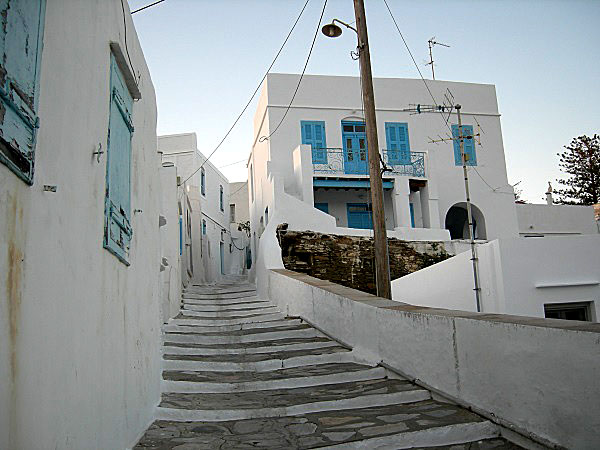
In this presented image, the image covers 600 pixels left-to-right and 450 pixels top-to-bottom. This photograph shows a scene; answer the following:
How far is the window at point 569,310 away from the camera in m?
10.5

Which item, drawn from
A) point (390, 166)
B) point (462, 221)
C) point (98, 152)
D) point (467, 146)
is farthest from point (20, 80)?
point (462, 221)

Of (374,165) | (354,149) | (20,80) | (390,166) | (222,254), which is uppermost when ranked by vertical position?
(354,149)

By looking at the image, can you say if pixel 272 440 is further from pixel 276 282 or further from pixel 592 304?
pixel 592 304

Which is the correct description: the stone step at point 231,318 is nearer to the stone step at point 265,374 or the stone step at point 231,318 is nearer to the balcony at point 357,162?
the stone step at point 265,374

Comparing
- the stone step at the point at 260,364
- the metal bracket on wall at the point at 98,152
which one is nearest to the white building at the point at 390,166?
the stone step at the point at 260,364

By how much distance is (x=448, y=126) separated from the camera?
834 inches

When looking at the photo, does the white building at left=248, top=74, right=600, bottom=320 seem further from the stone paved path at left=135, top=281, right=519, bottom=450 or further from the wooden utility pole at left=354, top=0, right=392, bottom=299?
the stone paved path at left=135, top=281, right=519, bottom=450

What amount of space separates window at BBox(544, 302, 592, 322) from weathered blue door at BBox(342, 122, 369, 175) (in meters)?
9.46

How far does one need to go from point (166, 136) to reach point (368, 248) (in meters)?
12.9

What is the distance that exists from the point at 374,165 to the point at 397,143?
1200 cm

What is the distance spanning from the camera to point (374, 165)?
8.74m

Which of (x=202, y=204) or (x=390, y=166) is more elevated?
(x=390, y=166)

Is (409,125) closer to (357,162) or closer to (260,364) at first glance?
(357,162)

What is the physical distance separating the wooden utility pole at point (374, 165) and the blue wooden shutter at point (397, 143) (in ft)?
35.8
